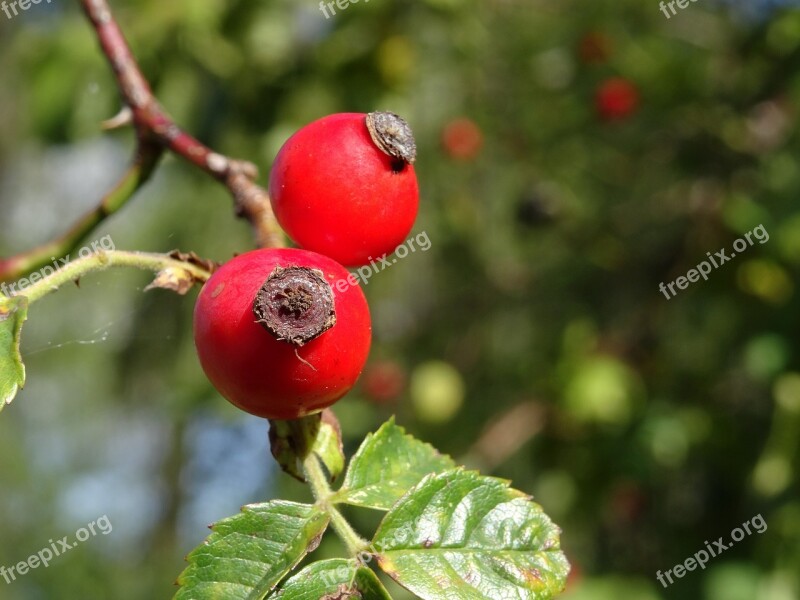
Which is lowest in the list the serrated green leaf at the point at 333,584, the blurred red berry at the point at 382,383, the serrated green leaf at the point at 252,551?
the blurred red berry at the point at 382,383

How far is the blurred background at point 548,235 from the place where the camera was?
3.18 meters

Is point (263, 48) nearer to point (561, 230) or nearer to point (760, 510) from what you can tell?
point (561, 230)

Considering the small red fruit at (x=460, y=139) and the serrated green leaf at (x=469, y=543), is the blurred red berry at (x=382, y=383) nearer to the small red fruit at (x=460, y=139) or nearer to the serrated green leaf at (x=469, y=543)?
the small red fruit at (x=460, y=139)

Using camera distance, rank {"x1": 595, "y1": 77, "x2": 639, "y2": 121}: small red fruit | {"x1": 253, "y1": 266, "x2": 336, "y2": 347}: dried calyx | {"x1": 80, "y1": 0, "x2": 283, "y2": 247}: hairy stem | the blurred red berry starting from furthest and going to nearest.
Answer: the blurred red berry
{"x1": 595, "y1": 77, "x2": 639, "y2": 121}: small red fruit
{"x1": 80, "y1": 0, "x2": 283, "y2": 247}: hairy stem
{"x1": 253, "y1": 266, "x2": 336, "y2": 347}: dried calyx

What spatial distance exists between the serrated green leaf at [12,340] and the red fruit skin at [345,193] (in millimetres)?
415

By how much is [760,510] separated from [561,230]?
1840 millimetres

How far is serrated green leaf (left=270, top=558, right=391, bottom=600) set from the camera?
1069 millimetres

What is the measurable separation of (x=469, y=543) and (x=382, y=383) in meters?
3.45

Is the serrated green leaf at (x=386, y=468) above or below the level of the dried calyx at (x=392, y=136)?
below

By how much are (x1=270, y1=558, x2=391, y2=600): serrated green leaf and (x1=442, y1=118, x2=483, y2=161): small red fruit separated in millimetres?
3790

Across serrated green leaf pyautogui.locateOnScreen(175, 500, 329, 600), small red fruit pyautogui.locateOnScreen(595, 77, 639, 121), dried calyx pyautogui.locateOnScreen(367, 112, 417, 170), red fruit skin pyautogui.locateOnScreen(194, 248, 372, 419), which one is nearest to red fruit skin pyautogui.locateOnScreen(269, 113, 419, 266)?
dried calyx pyautogui.locateOnScreen(367, 112, 417, 170)

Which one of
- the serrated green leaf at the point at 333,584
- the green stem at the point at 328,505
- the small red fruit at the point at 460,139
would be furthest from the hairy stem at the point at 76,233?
the small red fruit at the point at 460,139

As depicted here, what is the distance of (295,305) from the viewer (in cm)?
101

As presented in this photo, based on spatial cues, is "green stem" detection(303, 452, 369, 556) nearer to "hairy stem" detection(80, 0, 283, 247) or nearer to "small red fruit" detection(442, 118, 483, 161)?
"hairy stem" detection(80, 0, 283, 247)
